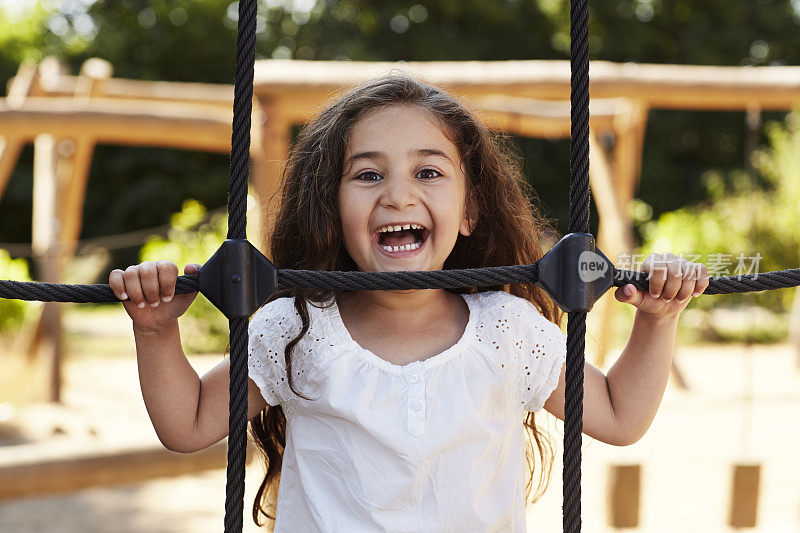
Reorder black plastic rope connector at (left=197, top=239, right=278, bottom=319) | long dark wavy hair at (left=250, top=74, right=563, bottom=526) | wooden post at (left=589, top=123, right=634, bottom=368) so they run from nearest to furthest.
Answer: black plastic rope connector at (left=197, top=239, right=278, bottom=319) < long dark wavy hair at (left=250, top=74, right=563, bottom=526) < wooden post at (left=589, top=123, right=634, bottom=368)

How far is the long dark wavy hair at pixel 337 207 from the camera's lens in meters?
0.97

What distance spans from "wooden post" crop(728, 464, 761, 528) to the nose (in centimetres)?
166

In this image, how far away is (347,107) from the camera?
0.96 metres

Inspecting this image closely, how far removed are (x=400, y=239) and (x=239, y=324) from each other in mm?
223

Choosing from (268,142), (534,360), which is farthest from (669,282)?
(268,142)

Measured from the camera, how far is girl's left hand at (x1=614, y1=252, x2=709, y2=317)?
32.0 inches

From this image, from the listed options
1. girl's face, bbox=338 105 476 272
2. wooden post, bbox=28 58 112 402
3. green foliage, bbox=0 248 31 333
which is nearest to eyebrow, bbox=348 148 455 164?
girl's face, bbox=338 105 476 272

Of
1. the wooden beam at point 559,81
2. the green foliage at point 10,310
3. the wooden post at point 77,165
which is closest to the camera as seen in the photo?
the wooden beam at point 559,81

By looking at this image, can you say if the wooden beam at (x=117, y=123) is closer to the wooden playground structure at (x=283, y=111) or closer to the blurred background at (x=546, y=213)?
the wooden playground structure at (x=283, y=111)

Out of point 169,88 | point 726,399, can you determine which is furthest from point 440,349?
point 726,399

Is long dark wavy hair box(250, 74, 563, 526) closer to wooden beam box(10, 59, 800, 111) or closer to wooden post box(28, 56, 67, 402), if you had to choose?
Result: wooden beam box(10, 59, 800, 111)

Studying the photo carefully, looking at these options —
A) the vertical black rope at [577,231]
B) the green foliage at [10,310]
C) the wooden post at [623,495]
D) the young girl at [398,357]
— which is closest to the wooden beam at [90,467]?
the wooden post at [623,495]

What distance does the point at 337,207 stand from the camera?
3.19 ft

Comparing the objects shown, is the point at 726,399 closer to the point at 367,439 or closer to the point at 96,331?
the point at 367,439
